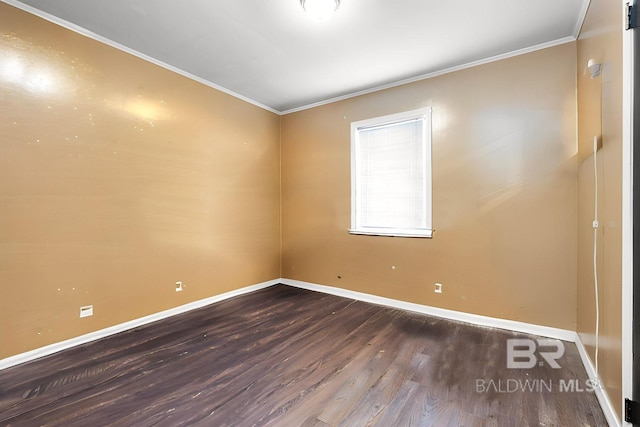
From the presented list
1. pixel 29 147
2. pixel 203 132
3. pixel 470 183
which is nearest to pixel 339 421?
pixel 470 183

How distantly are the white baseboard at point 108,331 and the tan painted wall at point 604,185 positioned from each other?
144 inches

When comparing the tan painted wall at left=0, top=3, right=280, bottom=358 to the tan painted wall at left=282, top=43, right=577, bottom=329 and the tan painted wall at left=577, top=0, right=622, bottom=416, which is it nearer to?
the tan painted wall at left=282, top=43, right=577, bottom=329

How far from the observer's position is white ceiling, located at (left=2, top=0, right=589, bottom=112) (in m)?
2.17

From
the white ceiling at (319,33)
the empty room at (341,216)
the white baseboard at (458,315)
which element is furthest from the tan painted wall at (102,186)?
the white baseboard at (458,315)

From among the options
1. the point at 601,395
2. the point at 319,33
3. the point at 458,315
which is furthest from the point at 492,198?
the point at 319,33

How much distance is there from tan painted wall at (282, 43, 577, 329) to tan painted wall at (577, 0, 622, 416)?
25cm

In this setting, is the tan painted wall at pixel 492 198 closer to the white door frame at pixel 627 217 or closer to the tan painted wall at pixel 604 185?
the tan painted wall at pixel 604 185

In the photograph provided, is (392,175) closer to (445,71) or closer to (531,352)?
(445,71)

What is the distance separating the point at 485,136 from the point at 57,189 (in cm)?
408

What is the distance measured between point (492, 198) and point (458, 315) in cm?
133

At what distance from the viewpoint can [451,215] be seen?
10.2 feet

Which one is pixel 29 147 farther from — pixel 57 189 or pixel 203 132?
pixel 203 132

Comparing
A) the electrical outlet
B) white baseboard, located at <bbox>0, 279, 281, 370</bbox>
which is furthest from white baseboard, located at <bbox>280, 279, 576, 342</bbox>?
the electrical outlet

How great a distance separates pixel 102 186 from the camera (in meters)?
2.60
